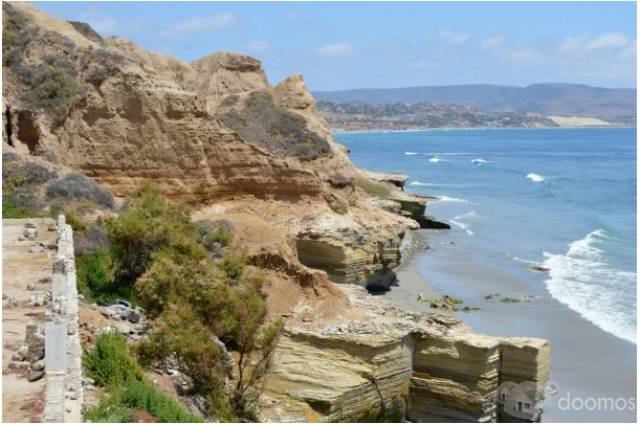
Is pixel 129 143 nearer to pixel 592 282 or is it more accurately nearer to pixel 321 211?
pixel 321 211

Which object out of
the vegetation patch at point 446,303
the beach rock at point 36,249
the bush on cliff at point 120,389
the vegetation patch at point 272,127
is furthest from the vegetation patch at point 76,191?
the vegetation patch at point 272,127

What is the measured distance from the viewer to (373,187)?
145ft

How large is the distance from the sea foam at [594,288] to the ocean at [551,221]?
34mm

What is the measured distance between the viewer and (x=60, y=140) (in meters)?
21.9

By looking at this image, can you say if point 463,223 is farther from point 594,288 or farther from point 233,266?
point 233,266

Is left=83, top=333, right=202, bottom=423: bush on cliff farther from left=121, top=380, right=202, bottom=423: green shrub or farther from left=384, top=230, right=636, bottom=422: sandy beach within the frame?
left=384, top=230, right=636, bottom=422: sandy beach

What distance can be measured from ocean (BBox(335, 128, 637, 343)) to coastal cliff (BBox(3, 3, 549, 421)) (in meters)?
6.74

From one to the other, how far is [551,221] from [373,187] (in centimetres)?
1142

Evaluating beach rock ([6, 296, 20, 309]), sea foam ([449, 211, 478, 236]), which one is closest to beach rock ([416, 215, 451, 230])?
sea foam ([449, 211, 478, 236])

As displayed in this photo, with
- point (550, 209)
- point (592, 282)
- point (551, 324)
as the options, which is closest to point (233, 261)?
point (551, 324)

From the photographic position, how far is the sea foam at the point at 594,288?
25.1 metres

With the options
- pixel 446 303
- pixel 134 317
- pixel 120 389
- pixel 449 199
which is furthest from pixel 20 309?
pixel 449 199

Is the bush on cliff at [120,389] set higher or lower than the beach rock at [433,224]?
lower

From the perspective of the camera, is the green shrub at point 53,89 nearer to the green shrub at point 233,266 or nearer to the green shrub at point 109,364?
the green shrub at point 233,266
